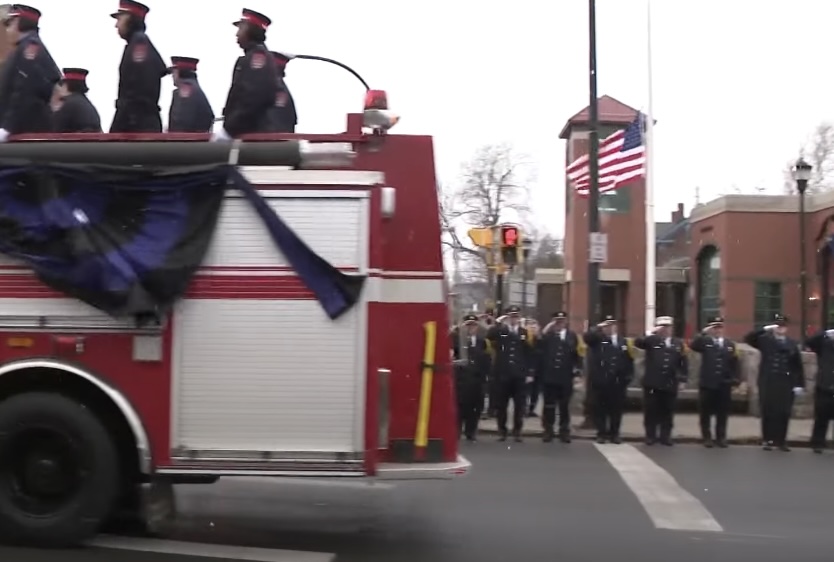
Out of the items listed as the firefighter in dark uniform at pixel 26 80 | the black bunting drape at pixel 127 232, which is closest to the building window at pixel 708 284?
the firefighter in dark uniform at pixel 26 80

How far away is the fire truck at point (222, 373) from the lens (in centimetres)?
628

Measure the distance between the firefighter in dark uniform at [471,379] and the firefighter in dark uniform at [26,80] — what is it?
727 cm

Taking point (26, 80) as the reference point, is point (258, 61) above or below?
above

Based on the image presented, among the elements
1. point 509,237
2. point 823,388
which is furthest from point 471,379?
point 823,388

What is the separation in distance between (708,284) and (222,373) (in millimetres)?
29741

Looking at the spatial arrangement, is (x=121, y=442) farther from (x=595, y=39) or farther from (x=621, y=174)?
(x=621, y=174)

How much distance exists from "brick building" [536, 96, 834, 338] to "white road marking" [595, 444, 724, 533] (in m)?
17.6

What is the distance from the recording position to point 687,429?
49.5 ft

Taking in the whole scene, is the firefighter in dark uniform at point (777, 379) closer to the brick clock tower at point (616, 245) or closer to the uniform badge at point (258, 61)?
the uniform badge at point (258, 61)

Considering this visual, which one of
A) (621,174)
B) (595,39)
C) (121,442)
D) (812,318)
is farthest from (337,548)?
(812,318)

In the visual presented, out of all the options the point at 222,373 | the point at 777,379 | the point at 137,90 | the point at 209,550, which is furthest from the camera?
the point at 777,379

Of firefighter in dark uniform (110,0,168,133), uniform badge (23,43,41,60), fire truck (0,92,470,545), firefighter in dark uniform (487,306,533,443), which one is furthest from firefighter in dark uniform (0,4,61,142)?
firefighter in dark uniform (487,306,533,443)

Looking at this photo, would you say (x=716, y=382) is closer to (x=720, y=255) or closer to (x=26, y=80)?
(x=26, y=80)

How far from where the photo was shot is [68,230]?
20.9 ft
